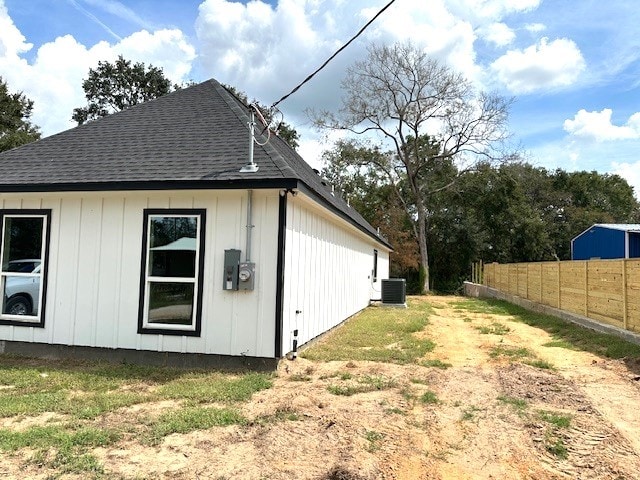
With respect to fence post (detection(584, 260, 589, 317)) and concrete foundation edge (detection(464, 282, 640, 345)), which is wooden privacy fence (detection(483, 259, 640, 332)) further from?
concrete foundation edge (detection(464, 282, 640, 345))

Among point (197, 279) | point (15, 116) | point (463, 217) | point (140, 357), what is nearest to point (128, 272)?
point (197, 279)

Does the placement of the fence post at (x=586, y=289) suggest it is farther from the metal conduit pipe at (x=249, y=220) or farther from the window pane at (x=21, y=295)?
the window pane at (x=21, y=295)

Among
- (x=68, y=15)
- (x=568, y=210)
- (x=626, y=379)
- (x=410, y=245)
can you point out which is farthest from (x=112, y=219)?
(x=568, y=210)

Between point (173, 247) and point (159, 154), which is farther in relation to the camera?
point (159, 154)

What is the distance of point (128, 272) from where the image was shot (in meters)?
6.59

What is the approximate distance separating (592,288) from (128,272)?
10.1 meters

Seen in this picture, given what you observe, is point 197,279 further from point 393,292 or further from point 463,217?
point 463,217

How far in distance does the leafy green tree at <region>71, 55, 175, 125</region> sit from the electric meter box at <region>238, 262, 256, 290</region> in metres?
30.7

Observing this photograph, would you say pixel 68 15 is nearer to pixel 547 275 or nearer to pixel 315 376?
pixel 315 376

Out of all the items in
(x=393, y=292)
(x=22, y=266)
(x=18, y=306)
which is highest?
(x=22, y=266)

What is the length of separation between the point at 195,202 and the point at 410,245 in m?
27.7

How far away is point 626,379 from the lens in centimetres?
604

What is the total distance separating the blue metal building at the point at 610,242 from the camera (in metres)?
21.4

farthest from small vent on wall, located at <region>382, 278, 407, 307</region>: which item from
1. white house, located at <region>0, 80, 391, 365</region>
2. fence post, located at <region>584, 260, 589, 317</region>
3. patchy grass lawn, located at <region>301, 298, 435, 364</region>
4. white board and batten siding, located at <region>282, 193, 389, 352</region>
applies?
white house, located at <region>0, 80, 391, 365</region>
